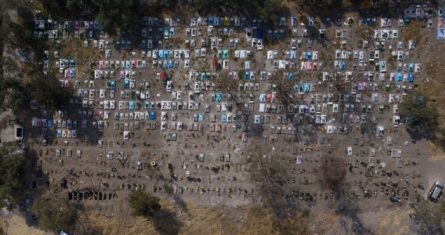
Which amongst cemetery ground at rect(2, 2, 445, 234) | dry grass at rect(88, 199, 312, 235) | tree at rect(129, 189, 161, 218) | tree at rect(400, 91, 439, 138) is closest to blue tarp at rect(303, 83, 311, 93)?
cemetery ground at rect(2, 2, 445, 234)

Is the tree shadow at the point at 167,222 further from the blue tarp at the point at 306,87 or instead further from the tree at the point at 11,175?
the blue tarp at the point at 306,87

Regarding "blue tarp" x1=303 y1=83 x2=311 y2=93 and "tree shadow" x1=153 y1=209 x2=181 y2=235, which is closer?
"blue tarp" x1=303 y1=83 x2=311 y2=93

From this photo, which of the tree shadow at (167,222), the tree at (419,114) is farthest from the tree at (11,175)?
the tree at (419,114)

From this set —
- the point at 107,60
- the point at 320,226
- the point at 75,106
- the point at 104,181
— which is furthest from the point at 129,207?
the point at 320,226

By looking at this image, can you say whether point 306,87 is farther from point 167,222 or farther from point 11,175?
point 11,175

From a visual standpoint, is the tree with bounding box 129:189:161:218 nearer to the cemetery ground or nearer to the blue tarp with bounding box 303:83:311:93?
the cemetery ground

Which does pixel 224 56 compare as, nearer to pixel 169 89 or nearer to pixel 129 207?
pixel 169 89
